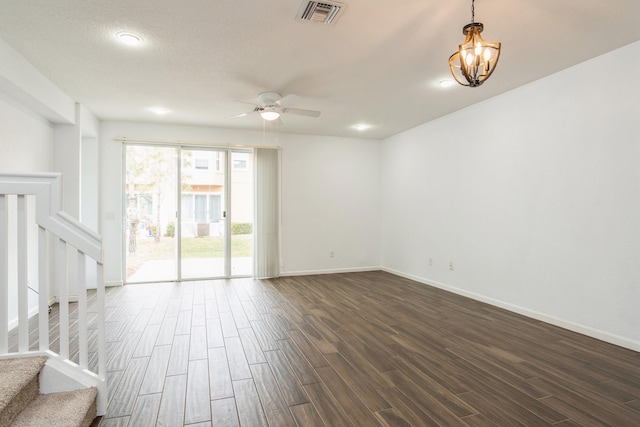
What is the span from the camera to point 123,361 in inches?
106

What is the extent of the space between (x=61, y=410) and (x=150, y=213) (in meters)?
4.48

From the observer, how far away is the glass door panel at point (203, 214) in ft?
19.3

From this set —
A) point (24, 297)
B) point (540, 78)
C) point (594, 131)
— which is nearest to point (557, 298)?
point (594, 131)

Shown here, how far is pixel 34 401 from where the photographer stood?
70.5 inches

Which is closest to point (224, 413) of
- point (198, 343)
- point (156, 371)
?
point (156, 371)

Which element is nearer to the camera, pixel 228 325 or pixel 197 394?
pixel 197 394

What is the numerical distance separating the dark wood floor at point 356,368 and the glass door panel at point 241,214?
71.1 inches

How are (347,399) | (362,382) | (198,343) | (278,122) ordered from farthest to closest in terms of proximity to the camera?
(278,122)
(198,343)
(362,382)
(347,399)

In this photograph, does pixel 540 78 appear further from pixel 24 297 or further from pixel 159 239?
pixel 159 239

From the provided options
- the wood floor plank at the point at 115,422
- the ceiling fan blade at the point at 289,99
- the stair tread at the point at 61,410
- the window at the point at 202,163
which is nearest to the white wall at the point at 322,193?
the window at the point at 202,163

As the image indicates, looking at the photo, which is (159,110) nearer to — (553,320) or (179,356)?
(179,356)

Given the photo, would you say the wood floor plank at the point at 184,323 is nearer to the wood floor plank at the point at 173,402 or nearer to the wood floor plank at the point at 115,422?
the wood floor plank at the point at 173,402

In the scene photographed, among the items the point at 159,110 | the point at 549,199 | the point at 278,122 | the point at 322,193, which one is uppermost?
the point at 159,110

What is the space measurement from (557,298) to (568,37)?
2.55 m
